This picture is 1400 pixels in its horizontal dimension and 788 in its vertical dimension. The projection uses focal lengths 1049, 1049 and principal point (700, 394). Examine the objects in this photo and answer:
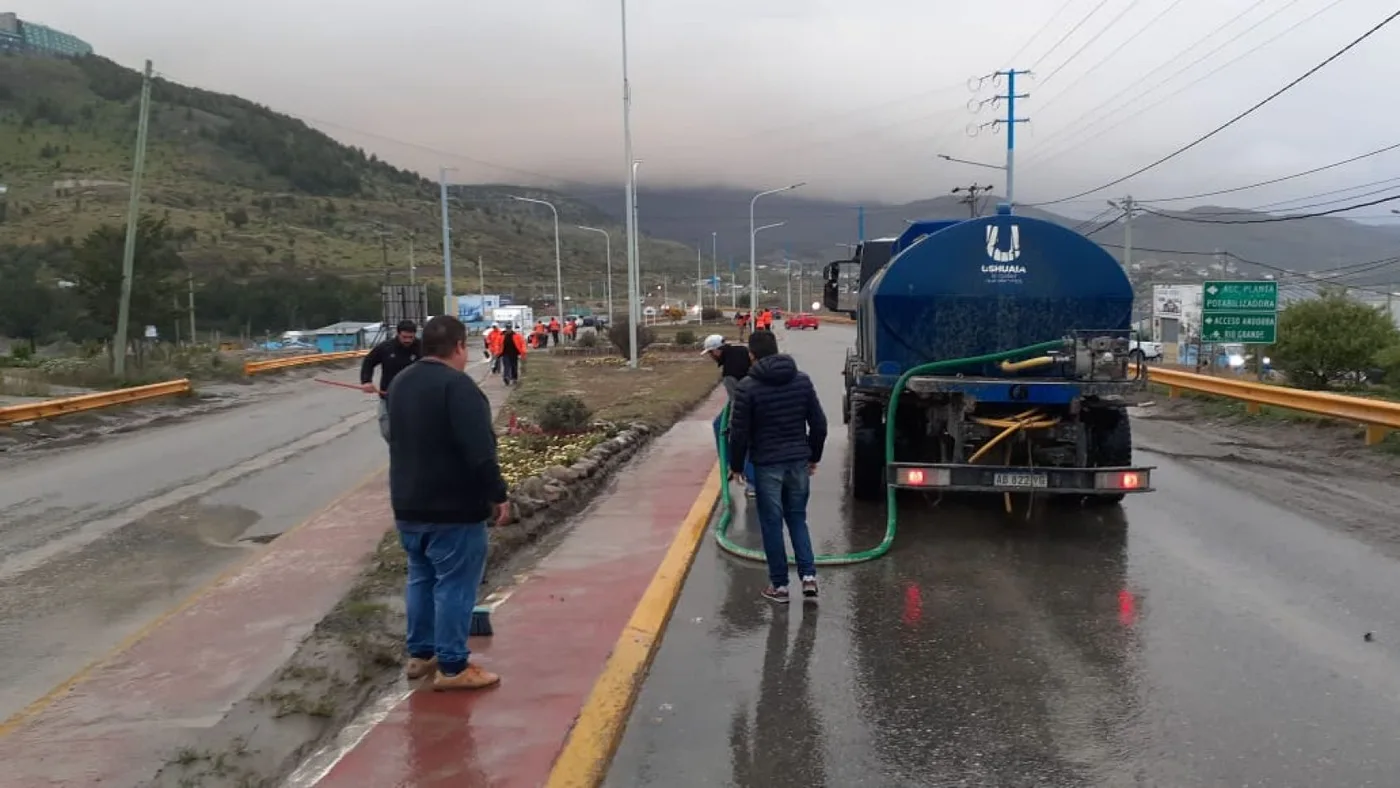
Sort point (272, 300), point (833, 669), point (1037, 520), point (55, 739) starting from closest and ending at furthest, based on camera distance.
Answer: point (55, 739) < point (833, 669) < point (1037, 520) < point (272, 300)

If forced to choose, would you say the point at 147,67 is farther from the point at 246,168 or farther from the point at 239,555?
the point at 246,168

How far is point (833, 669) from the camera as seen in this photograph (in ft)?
18.0

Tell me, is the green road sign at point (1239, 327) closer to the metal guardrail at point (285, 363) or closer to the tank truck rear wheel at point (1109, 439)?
the tank truck rear wheel at point (1109, 439)

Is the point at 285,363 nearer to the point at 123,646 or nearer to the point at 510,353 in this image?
the point at 510,353

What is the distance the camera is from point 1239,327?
70.9 ft

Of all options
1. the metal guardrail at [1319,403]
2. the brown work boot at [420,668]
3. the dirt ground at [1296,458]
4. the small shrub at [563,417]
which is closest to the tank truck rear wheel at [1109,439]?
the dirt ground at [1296,458]

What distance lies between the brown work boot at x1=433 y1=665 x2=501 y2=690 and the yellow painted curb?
521 mm

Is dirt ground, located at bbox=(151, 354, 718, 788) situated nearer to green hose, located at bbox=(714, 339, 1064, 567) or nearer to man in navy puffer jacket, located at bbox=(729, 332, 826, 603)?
green hose, located at bbox=(714, 339, 1064, 567)

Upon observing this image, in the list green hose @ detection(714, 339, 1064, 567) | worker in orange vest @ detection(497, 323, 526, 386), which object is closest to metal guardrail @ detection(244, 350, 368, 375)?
worker in orange vest @ detection(497, 323, 526, 386)

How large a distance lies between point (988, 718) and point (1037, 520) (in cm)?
468

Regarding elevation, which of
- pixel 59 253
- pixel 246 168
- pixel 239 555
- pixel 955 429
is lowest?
pixel 239 555

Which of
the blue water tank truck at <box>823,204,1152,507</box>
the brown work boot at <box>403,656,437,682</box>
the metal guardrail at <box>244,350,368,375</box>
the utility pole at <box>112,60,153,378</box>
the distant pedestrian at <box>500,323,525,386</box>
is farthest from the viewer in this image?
the metal guardrail at <box>244,350,368,375</box>

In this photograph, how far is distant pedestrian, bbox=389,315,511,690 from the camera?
479 centimetres

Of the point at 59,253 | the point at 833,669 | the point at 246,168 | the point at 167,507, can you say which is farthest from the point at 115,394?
the point at 246,168
